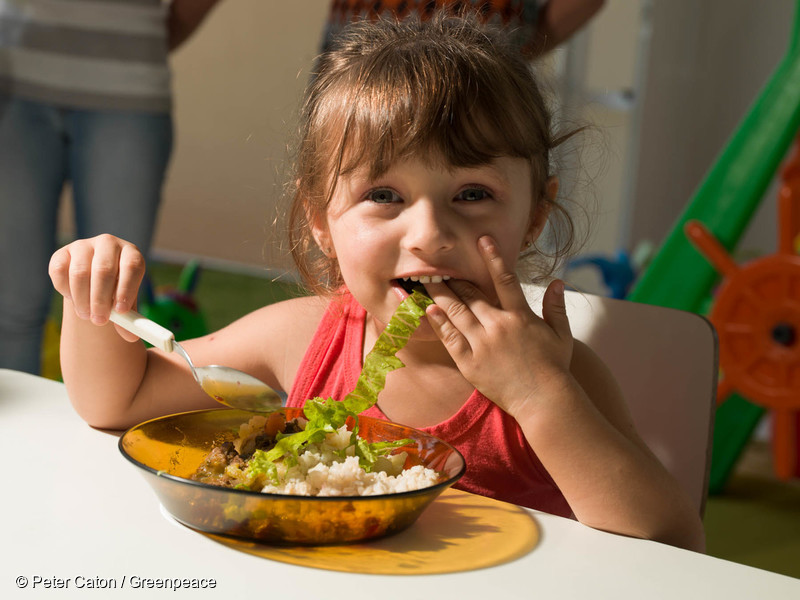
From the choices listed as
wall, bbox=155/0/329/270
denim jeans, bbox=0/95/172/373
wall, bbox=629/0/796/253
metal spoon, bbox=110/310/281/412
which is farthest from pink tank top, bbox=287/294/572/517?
wall, bbox=155/0/329/270

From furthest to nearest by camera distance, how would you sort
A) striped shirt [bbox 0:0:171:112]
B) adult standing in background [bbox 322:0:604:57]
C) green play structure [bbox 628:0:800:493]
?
green play structure [bbox 628:0:800:493]
striped shirt [bbox 0:0:171:112]
adult standing in background [bbox 322:0:604:57]

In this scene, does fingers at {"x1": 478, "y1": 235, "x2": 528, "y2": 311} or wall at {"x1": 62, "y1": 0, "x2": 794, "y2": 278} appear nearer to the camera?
fingers at {"x1": 478, "y1": 235, "x2": 528, "y2": 311}

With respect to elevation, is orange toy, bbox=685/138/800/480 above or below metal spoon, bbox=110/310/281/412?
below

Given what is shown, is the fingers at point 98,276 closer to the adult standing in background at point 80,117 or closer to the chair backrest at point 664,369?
the chair backrest at point 664,369

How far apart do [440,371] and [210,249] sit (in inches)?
220

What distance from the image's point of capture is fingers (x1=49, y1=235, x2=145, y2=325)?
85 cm

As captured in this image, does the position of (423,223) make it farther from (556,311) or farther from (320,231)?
(320,231)

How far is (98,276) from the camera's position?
0.85 meters

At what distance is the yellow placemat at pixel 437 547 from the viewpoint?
0.63m

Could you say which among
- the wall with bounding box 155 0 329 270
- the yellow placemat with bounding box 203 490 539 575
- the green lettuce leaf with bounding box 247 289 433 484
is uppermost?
the green lettuce leaf with bounding box 247 289 433 484

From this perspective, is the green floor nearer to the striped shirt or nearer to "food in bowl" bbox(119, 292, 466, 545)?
the striped shirt

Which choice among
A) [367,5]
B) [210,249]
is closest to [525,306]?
[367,5]

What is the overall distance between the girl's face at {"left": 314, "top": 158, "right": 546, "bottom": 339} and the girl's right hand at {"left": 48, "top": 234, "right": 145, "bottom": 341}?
0.25m

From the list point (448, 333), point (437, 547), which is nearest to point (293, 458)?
point (437, 547)
